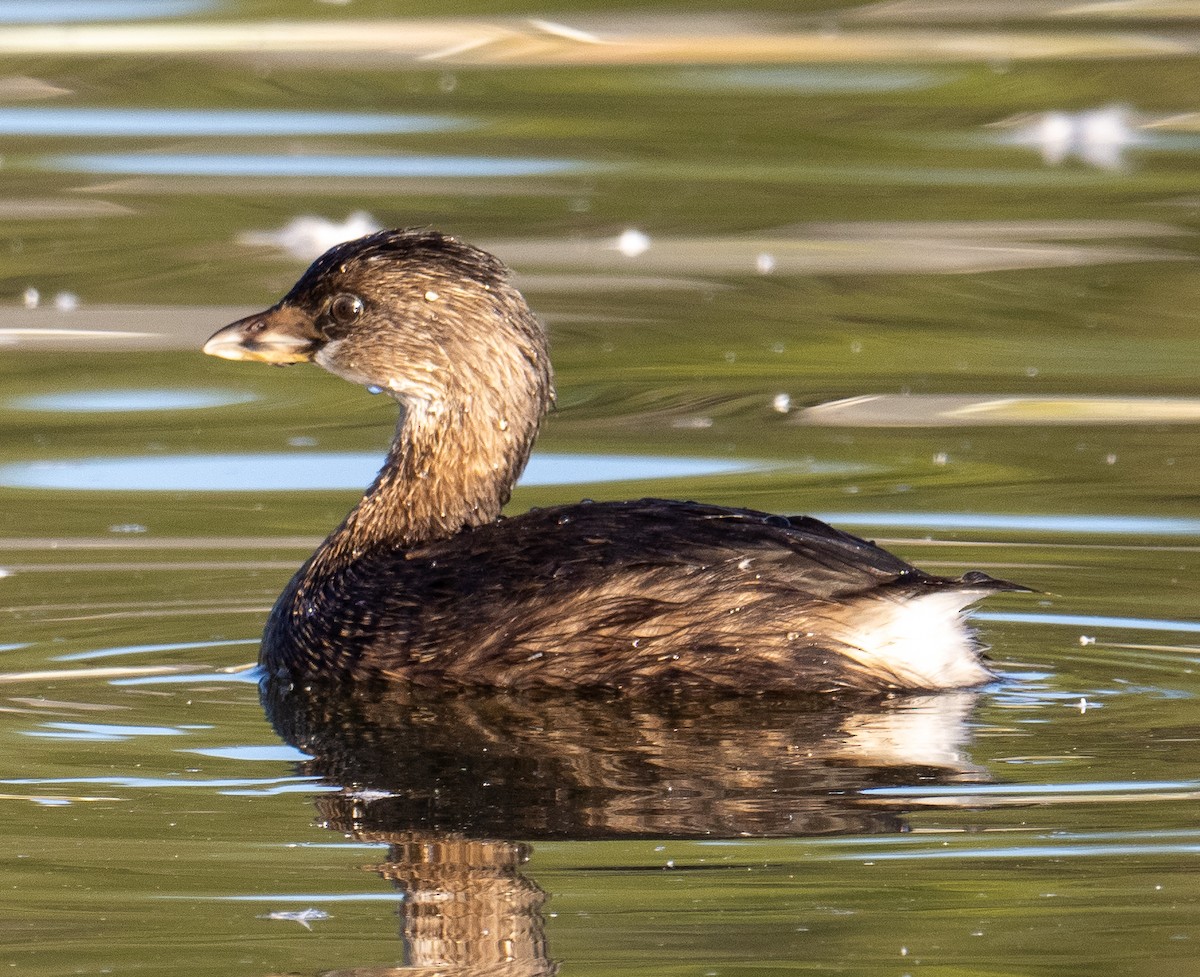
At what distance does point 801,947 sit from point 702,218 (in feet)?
27.6

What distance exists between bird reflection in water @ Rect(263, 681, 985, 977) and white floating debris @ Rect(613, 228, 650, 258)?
5.56m

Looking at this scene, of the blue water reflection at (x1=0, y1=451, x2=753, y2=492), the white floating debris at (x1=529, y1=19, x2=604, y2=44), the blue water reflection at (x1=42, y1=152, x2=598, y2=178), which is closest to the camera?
the blue water reflection at (x1=0, y1=451, x2=753, y2=492)

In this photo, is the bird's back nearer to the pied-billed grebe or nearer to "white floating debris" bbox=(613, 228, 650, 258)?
the pied-billed grebe

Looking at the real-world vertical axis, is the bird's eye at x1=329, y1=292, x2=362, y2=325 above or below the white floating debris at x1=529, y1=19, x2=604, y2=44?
below

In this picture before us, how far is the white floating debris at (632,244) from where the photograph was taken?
12609 mm

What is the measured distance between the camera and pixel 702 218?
42.9ft

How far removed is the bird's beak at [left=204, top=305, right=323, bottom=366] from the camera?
7.98 meters

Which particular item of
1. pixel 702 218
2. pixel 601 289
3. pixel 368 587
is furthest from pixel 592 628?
pixel 702 218

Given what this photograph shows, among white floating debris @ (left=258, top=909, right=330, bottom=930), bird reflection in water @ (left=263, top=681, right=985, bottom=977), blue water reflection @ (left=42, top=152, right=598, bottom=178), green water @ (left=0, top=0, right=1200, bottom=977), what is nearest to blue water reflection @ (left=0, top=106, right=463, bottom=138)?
green water @ (left=0, top=0, right=1200, bottom=977)

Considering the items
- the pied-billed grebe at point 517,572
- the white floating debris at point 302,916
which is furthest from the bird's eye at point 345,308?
the white floating debris at point 302,916

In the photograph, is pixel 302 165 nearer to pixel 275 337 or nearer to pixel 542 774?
pixel 275 337

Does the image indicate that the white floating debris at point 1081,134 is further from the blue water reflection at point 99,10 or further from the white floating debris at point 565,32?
the blue water reflection at point 99,10

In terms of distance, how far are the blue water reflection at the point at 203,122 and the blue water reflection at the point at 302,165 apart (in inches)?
19.9

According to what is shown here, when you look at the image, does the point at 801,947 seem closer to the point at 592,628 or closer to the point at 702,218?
the point at 592,628
